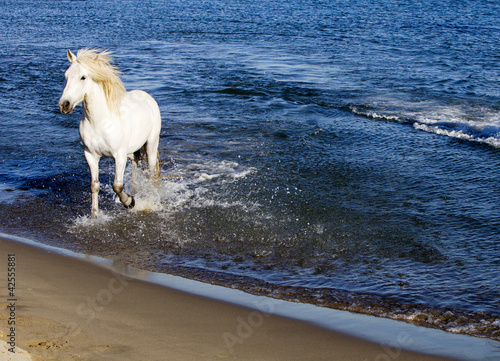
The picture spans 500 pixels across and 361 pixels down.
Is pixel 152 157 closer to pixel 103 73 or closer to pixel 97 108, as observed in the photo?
pixel 97 108

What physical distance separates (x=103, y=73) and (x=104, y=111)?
44 centimetres

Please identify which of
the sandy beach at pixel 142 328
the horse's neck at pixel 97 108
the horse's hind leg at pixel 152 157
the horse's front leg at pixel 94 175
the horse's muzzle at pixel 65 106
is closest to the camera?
the sandy beach at pixel 142 328

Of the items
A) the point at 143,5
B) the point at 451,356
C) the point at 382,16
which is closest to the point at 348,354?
the point at 451,356

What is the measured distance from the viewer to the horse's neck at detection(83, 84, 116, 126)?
593cm

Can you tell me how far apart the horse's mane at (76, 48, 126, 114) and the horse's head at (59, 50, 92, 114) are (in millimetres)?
71

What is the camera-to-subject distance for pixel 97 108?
6.02 meters

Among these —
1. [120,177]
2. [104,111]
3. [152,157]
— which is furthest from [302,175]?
[104,111]

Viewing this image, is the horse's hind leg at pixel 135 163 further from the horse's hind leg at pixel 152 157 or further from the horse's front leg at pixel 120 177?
the horse's front leg at pixel 120 177

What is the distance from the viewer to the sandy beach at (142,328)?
354cm

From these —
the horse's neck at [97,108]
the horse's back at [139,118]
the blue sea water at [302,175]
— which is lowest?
the blue sea water at [302,175]

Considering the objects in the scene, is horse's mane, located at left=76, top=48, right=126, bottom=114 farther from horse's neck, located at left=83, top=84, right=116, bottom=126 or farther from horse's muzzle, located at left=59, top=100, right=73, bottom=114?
horse's muzzle, located at left=59, top=100, right=73, bottom=114

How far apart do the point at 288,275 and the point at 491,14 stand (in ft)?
89.4

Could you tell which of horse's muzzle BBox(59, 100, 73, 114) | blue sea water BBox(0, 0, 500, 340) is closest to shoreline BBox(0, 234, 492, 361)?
blue sea water BBox(0, 0, 500, 340)

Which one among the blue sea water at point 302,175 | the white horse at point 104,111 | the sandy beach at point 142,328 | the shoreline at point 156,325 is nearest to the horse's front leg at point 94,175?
the white horse at point 104,111
